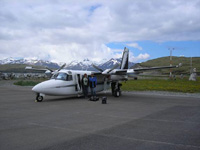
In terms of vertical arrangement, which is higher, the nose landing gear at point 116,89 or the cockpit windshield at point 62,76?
the cockpit windshield at point 62,76

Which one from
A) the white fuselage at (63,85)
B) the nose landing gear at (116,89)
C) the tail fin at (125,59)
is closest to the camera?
the white fuselage at (63,85)

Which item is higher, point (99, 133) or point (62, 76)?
point (62, 76)

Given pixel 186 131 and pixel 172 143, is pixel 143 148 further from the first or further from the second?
pixel 186 131

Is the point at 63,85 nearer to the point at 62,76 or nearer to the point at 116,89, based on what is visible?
the point at 62,76

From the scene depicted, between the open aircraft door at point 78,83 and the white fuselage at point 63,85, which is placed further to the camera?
the open aircraft door at point 78,83

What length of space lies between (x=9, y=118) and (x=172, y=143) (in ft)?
23.5

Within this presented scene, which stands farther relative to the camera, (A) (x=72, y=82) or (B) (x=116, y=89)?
(B) (x=116, y=89)

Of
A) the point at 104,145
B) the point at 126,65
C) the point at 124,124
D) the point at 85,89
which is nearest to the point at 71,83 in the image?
the point at 85,89

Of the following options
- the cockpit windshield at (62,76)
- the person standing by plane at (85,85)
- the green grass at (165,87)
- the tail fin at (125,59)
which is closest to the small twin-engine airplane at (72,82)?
the cockpit windshield at (62,76)

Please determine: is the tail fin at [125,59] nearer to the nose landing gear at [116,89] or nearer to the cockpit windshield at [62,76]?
the nose landing gear at [116,89]

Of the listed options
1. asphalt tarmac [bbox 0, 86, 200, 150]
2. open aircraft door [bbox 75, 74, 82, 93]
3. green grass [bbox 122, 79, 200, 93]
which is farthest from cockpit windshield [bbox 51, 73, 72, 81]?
green grass [bbox 122, 79, 200, 93]

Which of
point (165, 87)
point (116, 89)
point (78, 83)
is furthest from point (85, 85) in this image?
point (165, 87)

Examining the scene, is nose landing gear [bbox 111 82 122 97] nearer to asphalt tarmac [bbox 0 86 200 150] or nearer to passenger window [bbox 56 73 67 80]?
passenger window [bbox 56 73 67 80]

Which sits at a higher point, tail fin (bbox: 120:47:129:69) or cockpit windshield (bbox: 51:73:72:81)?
tail fin (bbox: 120:47:129:69)
